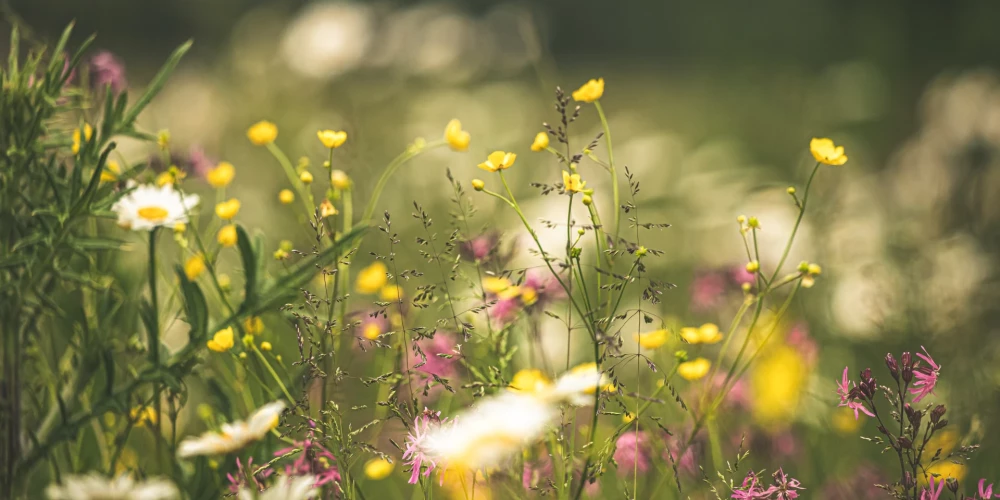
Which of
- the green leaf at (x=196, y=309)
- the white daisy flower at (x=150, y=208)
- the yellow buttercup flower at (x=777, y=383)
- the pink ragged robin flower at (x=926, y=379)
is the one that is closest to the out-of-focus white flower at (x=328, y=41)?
the yellow buttercup flower at (x=777, y=383)

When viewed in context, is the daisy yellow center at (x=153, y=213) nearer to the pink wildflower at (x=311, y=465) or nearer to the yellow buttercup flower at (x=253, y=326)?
the yellow buttercup flower at (x=253, y=326)

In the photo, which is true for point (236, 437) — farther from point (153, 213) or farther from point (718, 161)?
point (718, 161)

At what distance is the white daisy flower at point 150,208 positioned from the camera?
2.28 ft

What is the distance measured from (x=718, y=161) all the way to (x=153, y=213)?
5.54ft

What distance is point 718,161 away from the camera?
216cm

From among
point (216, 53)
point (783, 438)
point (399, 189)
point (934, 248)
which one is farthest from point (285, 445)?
point (216, 53)

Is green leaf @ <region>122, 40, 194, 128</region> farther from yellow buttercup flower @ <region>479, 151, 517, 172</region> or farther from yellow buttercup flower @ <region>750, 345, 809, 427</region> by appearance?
yellow buttercup flower @ <region>750, 345, 809, 427</region>

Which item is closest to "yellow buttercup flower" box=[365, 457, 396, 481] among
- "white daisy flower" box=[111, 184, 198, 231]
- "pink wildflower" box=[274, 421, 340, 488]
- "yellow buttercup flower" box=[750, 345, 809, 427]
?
"pink wildflower" box=[274, 421, 340, 488]

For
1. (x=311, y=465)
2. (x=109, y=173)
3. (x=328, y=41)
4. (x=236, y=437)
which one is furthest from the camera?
(x=328, y=41)

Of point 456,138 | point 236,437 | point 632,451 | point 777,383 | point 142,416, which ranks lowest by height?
point 777,383

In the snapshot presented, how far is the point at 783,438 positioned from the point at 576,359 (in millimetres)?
420

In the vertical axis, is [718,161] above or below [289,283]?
below

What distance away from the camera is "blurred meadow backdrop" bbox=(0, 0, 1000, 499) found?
1091 mm

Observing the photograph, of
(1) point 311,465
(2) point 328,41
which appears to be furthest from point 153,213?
(2) point 328,41
